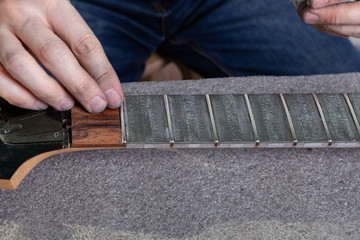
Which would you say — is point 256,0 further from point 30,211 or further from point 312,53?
point 30,211

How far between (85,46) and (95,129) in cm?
14

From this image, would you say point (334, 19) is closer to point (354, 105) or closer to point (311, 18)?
point (311, 18)

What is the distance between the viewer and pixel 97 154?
2.41 ft

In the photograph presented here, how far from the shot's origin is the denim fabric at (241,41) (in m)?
1.07

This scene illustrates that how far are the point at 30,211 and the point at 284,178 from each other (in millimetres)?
435

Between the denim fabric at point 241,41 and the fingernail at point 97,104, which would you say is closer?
the fingernail at point 97,104

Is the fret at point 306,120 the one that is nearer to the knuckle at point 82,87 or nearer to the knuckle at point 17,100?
the knuckle at point 82,87

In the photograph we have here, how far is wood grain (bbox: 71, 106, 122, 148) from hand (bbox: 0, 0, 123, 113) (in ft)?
0.06

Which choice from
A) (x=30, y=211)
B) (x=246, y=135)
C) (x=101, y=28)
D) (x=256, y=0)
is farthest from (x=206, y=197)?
(x=256, y=0)

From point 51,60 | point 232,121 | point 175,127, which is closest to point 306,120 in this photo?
point 232,121

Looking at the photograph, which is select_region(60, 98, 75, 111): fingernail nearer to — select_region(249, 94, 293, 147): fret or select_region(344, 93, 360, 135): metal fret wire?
select_region(249, 94, 293, 147): fret

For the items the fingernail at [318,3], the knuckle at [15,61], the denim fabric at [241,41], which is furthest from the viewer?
the denim fabric at [241,41]

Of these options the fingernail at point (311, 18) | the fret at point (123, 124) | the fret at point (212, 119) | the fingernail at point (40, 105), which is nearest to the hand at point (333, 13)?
the fingernail at point (311, 18)

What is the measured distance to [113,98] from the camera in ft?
2.21
